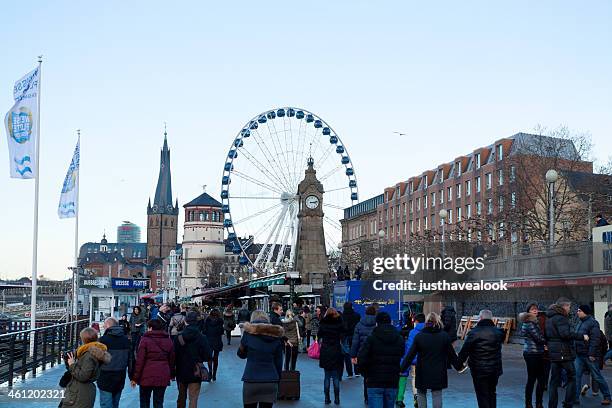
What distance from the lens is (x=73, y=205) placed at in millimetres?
33469

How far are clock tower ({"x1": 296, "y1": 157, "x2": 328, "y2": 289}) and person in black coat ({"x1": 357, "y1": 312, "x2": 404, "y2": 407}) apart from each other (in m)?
→ 44.0

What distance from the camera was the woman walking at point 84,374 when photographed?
1027 centimetres

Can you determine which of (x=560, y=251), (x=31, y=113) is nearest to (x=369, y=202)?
(x=560, y=251)

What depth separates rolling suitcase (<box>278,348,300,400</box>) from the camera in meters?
16.4

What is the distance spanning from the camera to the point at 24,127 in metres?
25.8

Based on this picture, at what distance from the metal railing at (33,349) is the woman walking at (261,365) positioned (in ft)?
23.8

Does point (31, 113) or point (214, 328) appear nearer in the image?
point (214, 328)

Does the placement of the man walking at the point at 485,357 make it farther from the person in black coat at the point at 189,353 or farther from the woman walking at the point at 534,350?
the person in black coat at the point at 189,353

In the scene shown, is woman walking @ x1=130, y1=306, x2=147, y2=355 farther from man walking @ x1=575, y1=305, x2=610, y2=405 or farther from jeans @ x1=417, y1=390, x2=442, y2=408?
jeans @ x1=417, y1=390, x2=442, y2=408

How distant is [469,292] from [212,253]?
161 meters

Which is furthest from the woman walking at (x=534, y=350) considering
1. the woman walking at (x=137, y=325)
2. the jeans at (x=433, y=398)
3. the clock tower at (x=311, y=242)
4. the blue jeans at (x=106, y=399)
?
the clock tower at (x=311, y=242)

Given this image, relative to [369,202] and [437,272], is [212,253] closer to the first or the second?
[369,202]

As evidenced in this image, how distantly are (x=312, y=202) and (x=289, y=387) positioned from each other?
4193 centimetres

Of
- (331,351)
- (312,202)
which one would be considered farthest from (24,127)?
(312,202)
